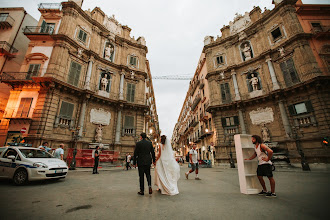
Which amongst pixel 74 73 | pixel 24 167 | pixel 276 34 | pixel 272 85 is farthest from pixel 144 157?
pixel 276 34

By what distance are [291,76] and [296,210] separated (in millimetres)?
18146

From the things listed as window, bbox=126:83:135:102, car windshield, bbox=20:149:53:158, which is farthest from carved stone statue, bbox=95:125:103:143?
car windshield, bbox=20:149:53:158

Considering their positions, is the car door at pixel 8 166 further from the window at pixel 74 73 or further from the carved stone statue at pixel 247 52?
the carved stone statue at pixel 247 52

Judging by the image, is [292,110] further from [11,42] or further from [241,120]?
[11,42]

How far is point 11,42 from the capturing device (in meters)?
17.3

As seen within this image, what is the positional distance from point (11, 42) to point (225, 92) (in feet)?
90.5

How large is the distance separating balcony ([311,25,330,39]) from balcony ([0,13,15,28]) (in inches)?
1381

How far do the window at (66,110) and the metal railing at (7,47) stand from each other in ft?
32.4

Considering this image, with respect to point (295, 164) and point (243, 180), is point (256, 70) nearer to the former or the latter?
point (295, 164)

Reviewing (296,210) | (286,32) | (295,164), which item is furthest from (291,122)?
(296,210)

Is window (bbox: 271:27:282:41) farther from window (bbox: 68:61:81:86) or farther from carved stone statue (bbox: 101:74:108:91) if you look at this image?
window (bbox: 68:61:81:86)

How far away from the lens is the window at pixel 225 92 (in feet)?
65.7

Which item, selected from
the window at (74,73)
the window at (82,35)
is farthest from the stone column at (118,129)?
the window at (82,35)

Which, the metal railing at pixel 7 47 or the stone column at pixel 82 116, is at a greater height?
the metal railing at pixel 7 47
